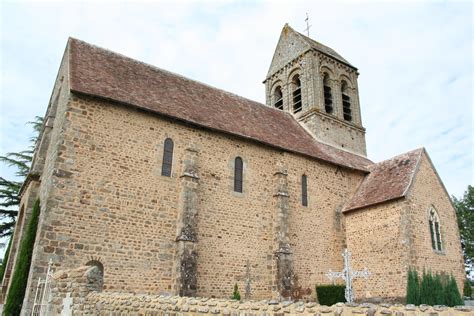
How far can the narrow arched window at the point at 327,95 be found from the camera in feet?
83.6

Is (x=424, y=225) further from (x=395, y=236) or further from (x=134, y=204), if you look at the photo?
(x=134, y=204)

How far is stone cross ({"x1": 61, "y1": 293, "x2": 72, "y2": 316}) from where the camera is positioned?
919 cm

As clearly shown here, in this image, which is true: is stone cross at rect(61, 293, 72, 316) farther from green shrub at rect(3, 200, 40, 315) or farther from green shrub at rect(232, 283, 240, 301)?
green shrub at rect(232, 283, 240, 301)

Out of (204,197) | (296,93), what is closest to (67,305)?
(204,197)

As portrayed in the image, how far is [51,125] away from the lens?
16.5 m

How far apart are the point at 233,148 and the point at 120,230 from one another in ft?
20.0

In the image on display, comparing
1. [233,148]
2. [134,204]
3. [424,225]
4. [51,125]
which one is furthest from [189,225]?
[424,225]

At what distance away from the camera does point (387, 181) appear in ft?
62.8

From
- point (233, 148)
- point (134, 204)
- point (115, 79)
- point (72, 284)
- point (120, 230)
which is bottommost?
point (72, 284)

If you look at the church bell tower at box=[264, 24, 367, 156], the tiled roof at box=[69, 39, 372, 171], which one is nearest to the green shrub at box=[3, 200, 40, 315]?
the tiled roof at box=[69, 39, 372, 171]

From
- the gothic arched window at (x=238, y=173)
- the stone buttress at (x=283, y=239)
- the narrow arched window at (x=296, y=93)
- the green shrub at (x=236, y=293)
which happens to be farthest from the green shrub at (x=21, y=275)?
the narrow arched window at (x=296, y=93)

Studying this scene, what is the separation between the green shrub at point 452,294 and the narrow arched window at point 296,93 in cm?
1338

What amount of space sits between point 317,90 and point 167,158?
13.3m

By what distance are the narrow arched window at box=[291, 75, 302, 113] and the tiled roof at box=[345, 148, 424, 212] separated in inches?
272
